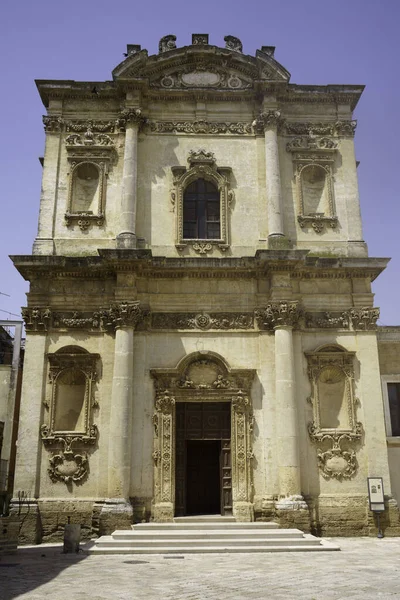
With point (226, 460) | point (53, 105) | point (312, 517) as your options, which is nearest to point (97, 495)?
point (226, 460)

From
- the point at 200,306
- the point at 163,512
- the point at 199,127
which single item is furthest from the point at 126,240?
the point at 163,512

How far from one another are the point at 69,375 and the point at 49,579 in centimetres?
794

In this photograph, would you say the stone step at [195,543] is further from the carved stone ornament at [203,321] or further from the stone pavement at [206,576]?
the carved stone ornament at [203,321]

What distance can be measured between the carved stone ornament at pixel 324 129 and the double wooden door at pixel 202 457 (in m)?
9.15

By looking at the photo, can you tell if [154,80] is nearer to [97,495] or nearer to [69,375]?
[69,375]

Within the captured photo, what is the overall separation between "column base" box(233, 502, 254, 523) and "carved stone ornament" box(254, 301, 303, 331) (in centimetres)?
494

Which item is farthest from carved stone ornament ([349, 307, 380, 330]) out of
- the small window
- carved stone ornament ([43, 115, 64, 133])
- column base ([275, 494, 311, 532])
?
carved stone ornament ([43, 115, 64, 133])

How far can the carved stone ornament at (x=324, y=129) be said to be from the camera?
2042 centimetres

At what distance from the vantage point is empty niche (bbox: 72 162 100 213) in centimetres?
1981

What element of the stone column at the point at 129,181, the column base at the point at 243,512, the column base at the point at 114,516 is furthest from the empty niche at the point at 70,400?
the column base at the point at 243,512

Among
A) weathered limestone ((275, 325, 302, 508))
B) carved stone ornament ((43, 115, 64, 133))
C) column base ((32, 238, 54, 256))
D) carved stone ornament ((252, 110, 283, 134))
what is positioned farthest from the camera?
carved stone ornament ((43, 115, 64, 133))

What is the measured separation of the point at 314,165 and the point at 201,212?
3982 mm

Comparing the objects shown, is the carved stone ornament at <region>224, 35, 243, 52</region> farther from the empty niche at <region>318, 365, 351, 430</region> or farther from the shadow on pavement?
the shadow on pavement

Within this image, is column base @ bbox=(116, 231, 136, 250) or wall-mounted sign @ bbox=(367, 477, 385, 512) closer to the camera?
wall-mounted sign @ bbox=(367, 477, 385, 512)
